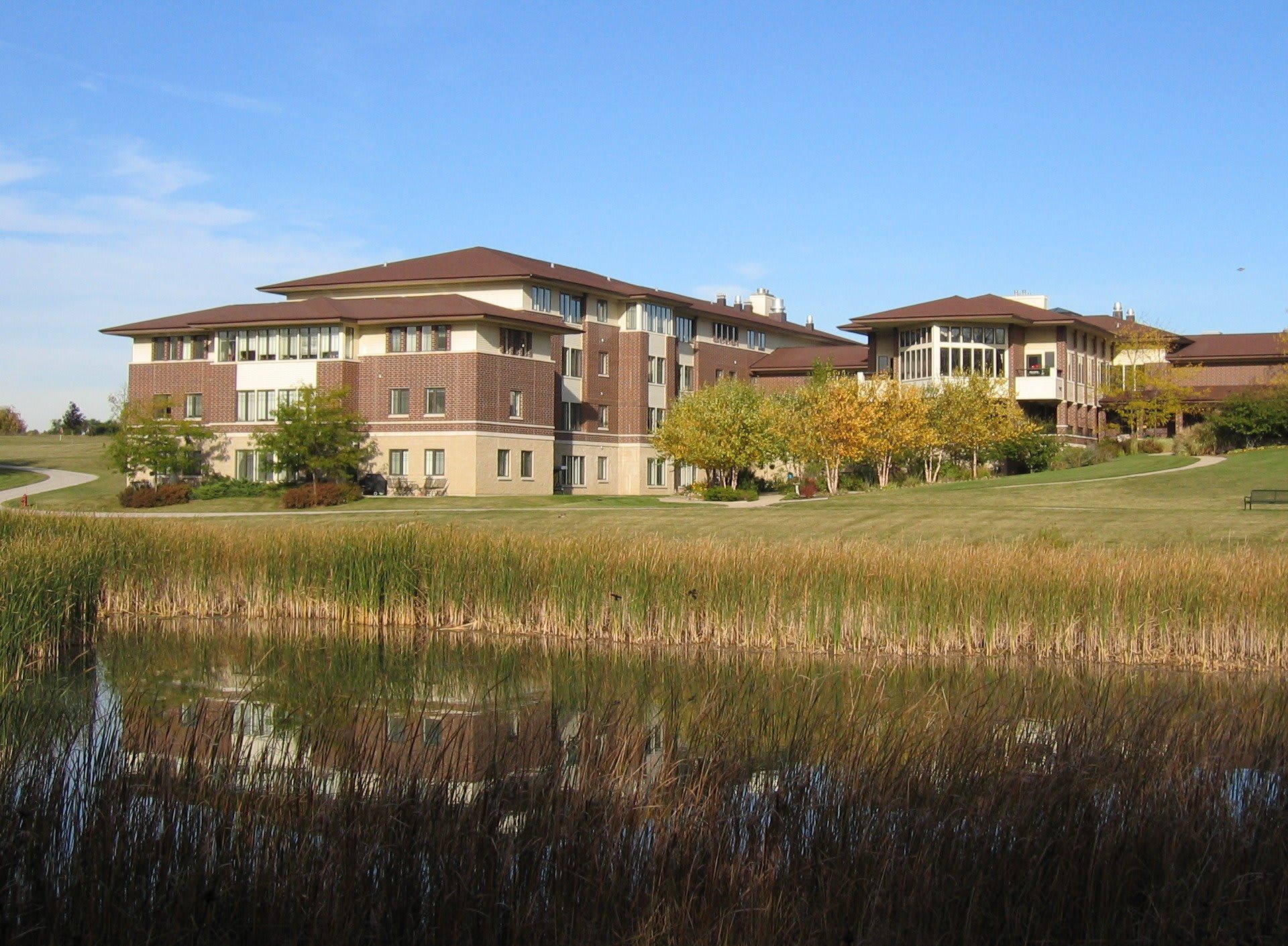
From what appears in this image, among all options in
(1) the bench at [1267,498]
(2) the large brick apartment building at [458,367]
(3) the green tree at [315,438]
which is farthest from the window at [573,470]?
(1) the bench at [1267,498]

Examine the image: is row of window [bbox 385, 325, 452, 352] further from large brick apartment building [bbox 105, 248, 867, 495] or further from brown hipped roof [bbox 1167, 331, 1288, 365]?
brown hipped roof [bbox 1167, 331, 1288, 365]

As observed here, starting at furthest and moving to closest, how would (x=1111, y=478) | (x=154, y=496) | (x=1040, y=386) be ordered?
(x=1040, y=386) < (x=154, y=496) < (x=1111, y=478)

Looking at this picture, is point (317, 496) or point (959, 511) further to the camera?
point (317, 496)

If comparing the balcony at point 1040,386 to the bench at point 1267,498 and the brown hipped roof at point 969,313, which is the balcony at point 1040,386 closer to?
the brown hipped roof at point 969,313

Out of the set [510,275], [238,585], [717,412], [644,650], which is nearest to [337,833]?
[644,650]

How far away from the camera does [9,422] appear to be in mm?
100625

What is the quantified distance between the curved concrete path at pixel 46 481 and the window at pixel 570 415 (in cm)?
2138

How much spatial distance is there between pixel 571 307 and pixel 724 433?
11.9 meters

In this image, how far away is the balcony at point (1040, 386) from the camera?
210 feet

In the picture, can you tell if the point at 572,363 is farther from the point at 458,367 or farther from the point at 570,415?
the point at 458,367

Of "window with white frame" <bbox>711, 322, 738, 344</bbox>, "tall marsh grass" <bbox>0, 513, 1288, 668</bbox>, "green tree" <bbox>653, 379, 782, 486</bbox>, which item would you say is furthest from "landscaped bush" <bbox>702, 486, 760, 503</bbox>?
"tall marsh grass" <bbox>0, 513, 1288, 668</bbox>

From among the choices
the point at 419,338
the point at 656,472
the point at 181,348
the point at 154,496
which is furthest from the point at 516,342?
the point at 154,496

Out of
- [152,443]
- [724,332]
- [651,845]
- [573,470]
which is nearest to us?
[651,845]

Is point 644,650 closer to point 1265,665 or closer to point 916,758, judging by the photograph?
point 1265,665
